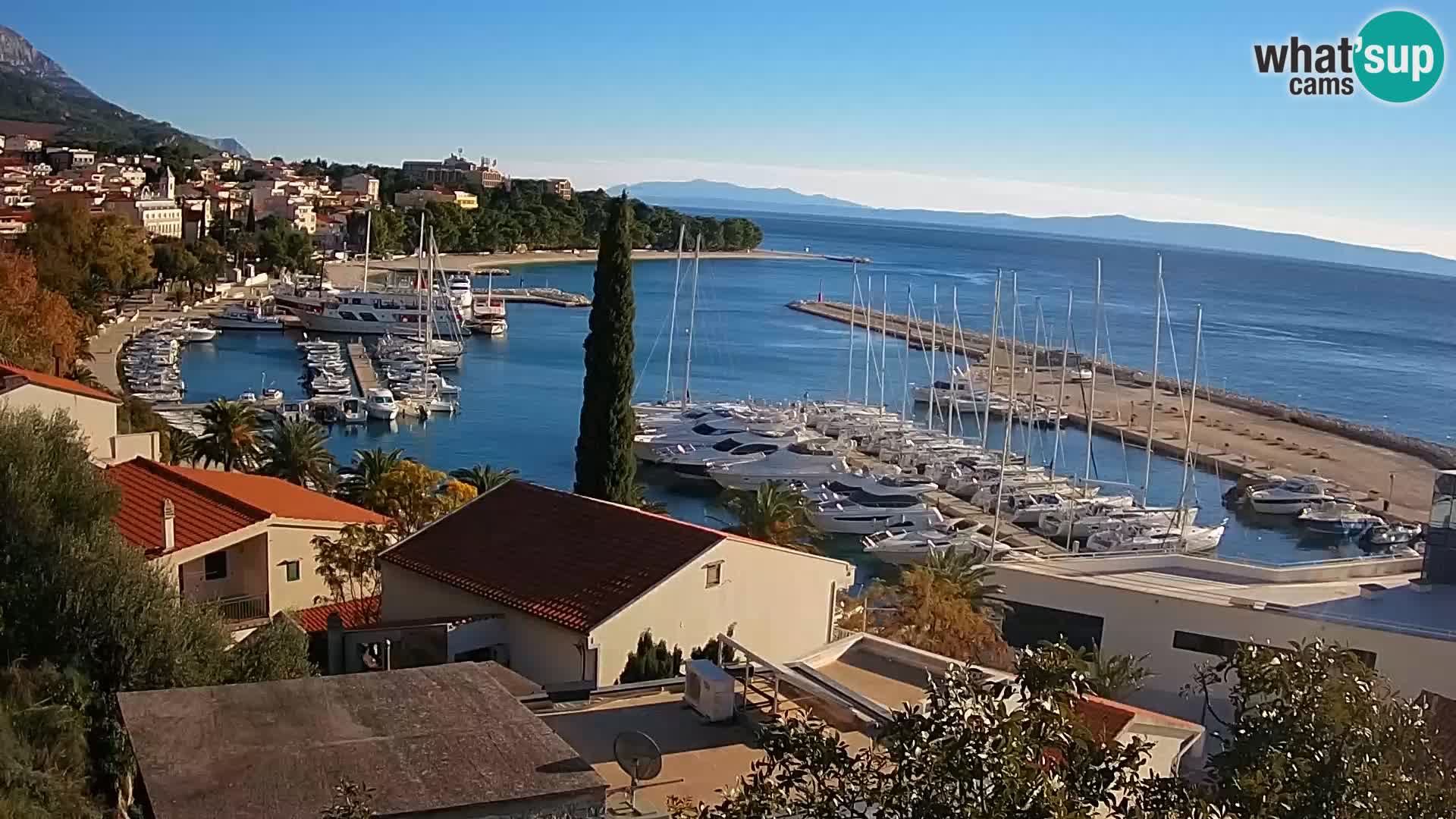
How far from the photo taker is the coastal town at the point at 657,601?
452 centimetres

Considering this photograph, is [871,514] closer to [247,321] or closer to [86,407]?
[86,407]

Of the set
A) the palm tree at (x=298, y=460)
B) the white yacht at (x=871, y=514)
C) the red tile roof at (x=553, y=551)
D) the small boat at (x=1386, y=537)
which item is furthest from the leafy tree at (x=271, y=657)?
the small boat at (x=1386, y=537)

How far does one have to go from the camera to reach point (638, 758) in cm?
716

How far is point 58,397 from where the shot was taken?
1775cm

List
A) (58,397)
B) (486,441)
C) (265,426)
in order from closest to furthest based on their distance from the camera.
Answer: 1. (58,397)
2. (265,426)
3. (486,441)

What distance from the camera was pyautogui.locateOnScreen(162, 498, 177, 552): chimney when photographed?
14.3 meters

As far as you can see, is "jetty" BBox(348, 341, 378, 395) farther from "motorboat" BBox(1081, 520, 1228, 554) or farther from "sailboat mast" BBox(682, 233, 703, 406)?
"motorboat" BBox(1081, 520, 1228, 554)

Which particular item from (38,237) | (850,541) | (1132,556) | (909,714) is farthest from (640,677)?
(38,237)

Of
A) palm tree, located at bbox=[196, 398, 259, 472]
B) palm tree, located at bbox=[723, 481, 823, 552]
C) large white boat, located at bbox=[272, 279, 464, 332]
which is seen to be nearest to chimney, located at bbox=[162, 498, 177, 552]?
palm tree, located at bbox=[723, 481, 823, 552]

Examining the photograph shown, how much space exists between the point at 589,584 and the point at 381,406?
33748 mm

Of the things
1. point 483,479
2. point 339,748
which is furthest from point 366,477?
point 339,748

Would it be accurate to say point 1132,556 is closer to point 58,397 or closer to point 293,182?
point 58,397

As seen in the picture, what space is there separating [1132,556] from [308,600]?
12.9 metres

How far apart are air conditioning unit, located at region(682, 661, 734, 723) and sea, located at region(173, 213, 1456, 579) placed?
20780 millimetres
